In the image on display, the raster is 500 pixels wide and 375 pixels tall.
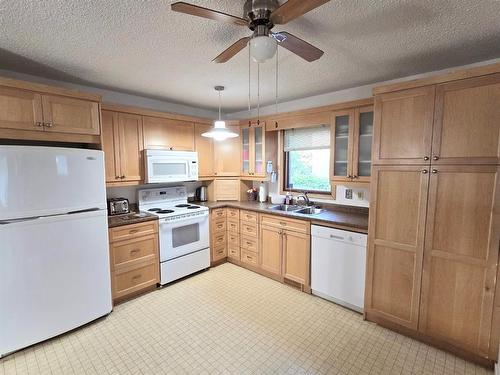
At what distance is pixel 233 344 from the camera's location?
7.01 feet

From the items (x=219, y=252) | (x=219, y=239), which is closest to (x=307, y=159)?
(x=219, y=239)

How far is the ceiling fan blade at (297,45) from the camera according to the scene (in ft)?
4.57

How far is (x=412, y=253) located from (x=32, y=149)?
10.4 ft

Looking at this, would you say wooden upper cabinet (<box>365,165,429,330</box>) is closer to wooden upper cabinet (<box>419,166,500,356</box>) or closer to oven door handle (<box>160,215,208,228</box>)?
wooden upper cabinet (<box>419,166,500,356</box>)

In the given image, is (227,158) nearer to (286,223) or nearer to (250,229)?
(250,229)

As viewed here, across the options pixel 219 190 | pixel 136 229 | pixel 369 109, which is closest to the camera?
pixel 369 109

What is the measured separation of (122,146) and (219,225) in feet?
5.40

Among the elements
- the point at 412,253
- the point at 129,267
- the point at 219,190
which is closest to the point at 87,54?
the point at 129,267

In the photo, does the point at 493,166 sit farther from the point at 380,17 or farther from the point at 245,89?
the point at 245,89

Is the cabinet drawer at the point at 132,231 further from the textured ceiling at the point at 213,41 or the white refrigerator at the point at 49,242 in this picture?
the textured ceiling at the point at 213,41

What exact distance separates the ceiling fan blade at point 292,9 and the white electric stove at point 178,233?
2404mm

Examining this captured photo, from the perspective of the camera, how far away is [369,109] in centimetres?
263

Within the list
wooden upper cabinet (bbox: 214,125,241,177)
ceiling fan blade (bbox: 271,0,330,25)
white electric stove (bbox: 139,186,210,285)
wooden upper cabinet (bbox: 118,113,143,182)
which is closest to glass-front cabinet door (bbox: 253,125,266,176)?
wooden upper cabinet (bbox: 214,125,241,177)

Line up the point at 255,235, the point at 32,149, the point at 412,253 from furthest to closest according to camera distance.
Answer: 1. the point at 255,235
2. the point at 412,253
3. the point at 32,149
